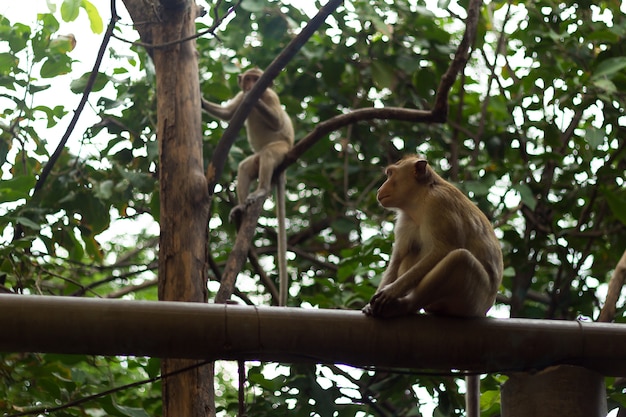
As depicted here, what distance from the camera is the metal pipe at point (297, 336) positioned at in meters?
2.84

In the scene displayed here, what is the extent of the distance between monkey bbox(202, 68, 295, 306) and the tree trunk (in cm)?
123

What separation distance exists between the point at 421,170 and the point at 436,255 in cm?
61

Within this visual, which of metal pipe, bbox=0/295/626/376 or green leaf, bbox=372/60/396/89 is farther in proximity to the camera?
green leaf, bbox=372/60/396/89

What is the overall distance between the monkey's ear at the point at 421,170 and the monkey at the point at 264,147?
1.95 m

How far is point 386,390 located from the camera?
4.92 metres

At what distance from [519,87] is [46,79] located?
3747 mm

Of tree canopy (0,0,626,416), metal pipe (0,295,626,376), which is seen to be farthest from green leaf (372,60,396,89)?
metal pipe (0,295,626,376)

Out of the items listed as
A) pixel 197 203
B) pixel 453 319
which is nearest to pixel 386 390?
pixel 197 203

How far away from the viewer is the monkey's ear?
4.30m

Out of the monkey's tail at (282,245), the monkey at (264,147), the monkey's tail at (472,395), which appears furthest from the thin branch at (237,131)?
the monkey's tail at (472,395)

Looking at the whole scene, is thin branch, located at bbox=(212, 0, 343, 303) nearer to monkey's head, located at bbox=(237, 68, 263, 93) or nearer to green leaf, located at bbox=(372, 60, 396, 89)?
green leaf, located at bbox=(372, 60, 396, 89)

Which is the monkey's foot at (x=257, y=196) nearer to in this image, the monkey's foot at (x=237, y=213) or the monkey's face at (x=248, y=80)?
the monkey's foot at (x=237, y=213)

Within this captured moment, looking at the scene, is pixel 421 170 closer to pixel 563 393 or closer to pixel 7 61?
pixel 563 393

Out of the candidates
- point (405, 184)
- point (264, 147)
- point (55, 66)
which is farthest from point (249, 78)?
point (405, 184)
